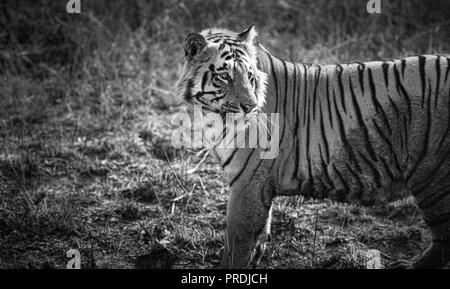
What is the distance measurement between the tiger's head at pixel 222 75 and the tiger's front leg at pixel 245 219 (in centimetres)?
44

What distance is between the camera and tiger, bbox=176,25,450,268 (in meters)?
3.14

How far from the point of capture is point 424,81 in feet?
10.3

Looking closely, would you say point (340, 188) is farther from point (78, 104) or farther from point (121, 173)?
point (78, 104)

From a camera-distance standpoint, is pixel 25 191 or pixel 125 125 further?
pixel 125 125

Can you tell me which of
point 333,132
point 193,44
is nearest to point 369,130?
point 333,132

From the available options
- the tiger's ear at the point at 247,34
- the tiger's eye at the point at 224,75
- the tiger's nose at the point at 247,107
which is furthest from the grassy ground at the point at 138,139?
the tiger's ear at the point at 247,34

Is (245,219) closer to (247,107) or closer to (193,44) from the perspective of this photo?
(247,107)

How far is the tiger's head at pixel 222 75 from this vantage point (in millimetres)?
3113

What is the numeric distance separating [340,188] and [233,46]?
97 centimetres

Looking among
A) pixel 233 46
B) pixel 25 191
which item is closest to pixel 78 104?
pixel 25 191

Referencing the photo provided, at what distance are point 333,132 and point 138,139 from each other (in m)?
2.14

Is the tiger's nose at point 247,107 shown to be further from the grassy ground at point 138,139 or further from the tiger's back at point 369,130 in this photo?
the grassy ground at point 138,139

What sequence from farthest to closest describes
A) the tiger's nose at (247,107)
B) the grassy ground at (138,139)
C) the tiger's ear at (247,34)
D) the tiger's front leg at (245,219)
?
the grassy ground at (138,139) < the tiger's ear at (247,34) < the tiger's front leg at (245,219) < the tiger's nose at (247,107)

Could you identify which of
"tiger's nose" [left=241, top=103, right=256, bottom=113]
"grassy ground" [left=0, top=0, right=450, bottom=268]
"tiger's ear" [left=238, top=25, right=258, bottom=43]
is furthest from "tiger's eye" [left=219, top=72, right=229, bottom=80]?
"grassy ground" [left=0, top=0, right=450, bottom=268]
